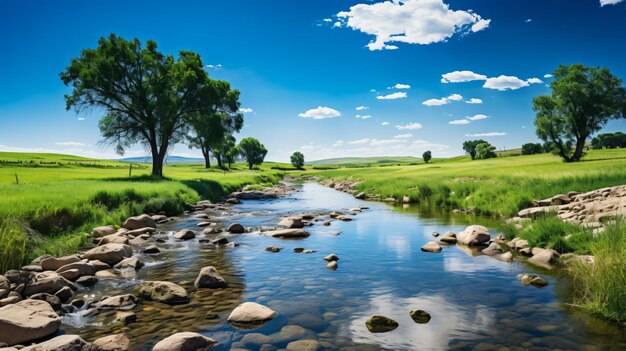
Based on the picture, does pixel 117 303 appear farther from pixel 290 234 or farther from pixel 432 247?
pixel 432 247

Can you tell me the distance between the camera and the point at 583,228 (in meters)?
11.6

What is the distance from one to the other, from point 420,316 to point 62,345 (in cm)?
639

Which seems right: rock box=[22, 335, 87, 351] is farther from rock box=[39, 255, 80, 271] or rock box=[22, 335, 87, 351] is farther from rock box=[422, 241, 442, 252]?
rock box=[422, 241, 442, 252]

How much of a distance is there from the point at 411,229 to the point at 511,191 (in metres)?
9.04

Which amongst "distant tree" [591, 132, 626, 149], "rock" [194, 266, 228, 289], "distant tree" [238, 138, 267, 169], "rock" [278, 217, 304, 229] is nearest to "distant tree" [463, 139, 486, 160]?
"distant tree" [591, 132, 626, 149]

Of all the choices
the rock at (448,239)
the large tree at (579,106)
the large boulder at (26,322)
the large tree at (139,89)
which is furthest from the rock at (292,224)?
the large tree at (579,106)

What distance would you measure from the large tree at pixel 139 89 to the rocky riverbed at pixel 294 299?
2743 centimetres

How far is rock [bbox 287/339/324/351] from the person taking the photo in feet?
20.7

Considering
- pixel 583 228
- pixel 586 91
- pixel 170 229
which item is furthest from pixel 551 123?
pixel 170 229

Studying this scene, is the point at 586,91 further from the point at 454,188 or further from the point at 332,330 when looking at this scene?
the point at 332,330

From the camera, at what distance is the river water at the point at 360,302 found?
260 inches

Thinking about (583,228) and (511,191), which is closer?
(583,228)

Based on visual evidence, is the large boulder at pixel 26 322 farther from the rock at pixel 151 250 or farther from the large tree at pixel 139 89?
the large tree at pixel 139 89

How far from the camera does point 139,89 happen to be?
128 feet
